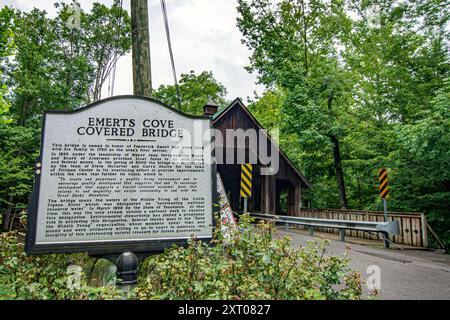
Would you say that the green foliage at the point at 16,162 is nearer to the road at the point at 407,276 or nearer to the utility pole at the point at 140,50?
the utility pole at the point at 140,50

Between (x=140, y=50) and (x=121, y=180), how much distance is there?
8.81 ft

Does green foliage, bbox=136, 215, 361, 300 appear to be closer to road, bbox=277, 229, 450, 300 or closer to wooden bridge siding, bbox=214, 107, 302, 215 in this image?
road, bbox=277, 229, 450, 300

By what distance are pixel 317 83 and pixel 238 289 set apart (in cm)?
1894

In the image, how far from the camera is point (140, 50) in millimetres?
Answer: 5125

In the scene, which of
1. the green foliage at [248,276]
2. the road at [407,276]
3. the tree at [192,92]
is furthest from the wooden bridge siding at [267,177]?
the tree at [192,92]

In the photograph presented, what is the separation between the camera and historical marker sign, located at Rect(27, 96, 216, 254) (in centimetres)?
359

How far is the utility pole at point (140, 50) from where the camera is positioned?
5117 mm

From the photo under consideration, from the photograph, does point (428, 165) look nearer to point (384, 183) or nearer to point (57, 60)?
point (384, 183)

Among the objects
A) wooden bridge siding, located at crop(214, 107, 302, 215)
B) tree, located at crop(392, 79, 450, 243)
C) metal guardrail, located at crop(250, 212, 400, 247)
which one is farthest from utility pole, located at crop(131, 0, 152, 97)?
wooden bridge siding, located at crop(214, 107, 302, 215)

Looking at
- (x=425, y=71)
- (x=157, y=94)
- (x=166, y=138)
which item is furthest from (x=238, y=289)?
(x=157, y=94)

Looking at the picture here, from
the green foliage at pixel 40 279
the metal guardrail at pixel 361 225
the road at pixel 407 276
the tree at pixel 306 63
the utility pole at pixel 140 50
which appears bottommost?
the road at pixel 407 276

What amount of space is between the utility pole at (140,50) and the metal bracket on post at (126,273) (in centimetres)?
307

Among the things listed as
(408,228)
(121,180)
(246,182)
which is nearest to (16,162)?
(246,182)

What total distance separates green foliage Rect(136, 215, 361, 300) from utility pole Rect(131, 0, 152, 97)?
10.5 feet
